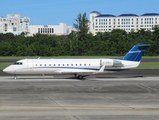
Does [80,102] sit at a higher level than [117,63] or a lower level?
lower

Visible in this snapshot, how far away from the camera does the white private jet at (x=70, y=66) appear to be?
127ft

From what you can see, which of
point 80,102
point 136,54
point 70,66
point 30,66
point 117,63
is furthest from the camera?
point 136,54

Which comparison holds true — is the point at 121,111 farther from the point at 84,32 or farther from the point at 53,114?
the point at 84,32

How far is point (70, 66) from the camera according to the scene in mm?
39500

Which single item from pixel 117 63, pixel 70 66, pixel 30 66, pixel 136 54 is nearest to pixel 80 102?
pixel 70 66

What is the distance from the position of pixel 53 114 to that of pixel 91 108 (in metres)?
2.72

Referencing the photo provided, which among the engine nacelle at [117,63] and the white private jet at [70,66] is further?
the engine nacelle at [117,63]

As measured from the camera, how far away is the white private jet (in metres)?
38.8

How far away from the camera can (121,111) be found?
767 inches

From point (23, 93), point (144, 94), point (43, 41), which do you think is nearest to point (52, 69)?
point (23, 93)

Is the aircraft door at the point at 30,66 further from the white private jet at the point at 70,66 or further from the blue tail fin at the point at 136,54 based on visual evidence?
the blue tail fin at the point at 136,54

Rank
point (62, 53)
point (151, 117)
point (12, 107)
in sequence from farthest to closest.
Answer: point (62, 53)
point (12, 107)
point (151, 117)

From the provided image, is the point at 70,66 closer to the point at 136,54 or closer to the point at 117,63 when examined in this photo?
the point at 117,63

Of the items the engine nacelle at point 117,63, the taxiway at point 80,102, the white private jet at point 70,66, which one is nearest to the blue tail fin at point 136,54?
the white private jet at point 70,66
